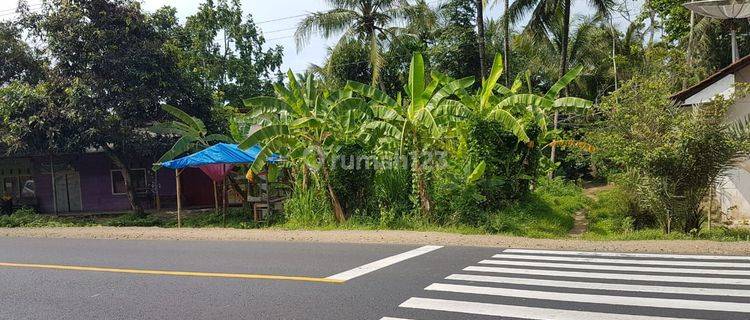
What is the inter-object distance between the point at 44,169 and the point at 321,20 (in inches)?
535

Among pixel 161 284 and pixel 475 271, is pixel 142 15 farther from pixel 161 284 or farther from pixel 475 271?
pixel 475 271

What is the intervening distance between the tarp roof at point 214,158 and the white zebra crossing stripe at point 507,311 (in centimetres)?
1032

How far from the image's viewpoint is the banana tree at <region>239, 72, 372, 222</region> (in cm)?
1402

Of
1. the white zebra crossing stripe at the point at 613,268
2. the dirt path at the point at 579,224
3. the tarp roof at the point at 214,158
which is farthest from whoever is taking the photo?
the tarp roof at the point at 214,158

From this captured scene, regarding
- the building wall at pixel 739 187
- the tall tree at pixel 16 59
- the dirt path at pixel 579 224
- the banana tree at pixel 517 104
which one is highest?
the tall tree at pixel 16 59

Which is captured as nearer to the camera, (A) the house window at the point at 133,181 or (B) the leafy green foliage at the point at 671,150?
(B) the leafy green foliage at the point at 671,150

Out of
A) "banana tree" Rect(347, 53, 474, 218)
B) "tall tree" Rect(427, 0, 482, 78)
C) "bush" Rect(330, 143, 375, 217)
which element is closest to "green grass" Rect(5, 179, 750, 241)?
"bush" Rect(330, 143, 375, 217)

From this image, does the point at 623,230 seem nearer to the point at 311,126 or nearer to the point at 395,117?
the point at 395,117

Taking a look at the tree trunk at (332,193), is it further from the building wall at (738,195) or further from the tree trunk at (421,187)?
the building wall at (738,195)

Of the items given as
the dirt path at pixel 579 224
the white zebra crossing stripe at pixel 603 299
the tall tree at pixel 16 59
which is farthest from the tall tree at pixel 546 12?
the tall tree at pixel 16 59

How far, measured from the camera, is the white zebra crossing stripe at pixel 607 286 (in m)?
6.23

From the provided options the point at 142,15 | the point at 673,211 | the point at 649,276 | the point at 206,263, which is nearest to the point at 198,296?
the point at 206,263

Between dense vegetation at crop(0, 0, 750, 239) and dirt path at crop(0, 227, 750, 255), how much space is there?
1018 millimetres

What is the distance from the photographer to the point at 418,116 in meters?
13.0
